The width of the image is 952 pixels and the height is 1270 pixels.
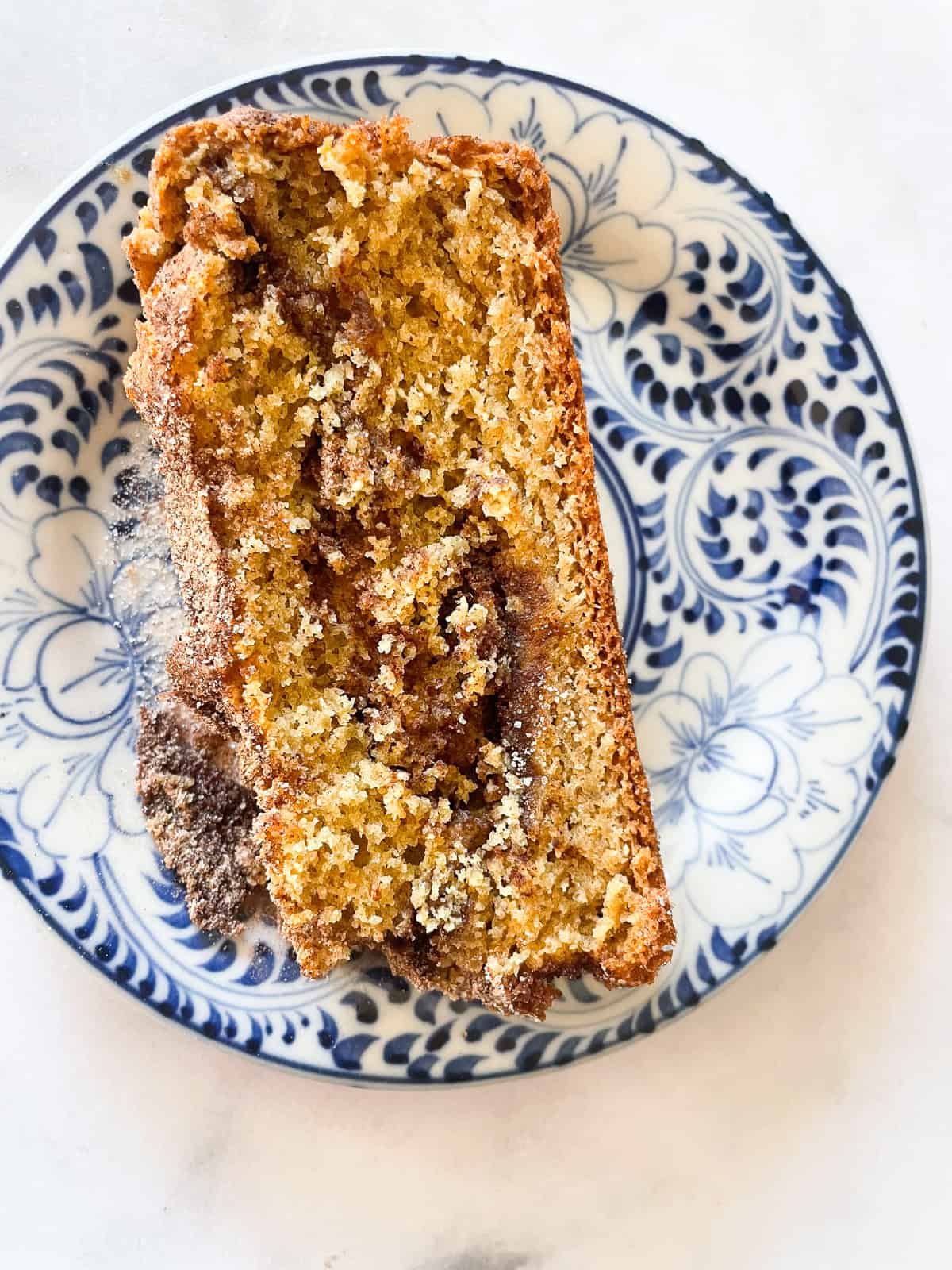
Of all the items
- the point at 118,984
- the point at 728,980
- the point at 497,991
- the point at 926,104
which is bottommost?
the point at 728,980

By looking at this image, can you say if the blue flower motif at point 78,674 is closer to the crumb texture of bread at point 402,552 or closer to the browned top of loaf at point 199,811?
the browned top of loaf at point 199,811

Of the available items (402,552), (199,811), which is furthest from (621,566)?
(199,811)

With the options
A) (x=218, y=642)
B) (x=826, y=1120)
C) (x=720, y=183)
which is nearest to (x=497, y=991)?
(x=218, y=642)

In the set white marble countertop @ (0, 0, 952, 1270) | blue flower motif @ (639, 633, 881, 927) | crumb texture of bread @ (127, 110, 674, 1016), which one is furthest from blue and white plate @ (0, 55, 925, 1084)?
crumb texture of bread @ (127, 110, 674, 1016)

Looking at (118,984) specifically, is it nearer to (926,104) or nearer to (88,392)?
(88,392)

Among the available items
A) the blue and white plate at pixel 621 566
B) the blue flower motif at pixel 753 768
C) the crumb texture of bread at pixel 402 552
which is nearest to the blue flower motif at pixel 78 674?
the blue and white plate at pixel 621 566

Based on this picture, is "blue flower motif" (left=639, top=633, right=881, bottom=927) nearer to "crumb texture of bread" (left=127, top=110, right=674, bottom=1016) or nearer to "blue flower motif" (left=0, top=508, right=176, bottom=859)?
"crumb texture of bread" (left=127, top=110, right=674, bottom=1016)
